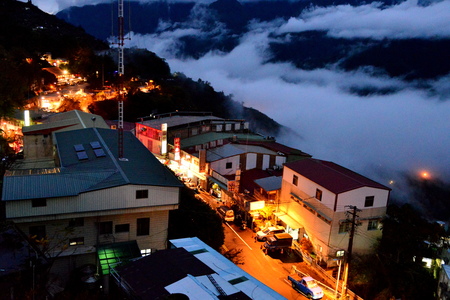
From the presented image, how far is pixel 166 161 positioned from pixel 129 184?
56.4ft

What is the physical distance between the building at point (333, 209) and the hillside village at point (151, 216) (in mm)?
64

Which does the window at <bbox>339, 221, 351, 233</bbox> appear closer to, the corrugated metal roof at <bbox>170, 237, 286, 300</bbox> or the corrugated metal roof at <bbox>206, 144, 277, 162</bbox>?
the corrugated metal roof at <bbox>170, 237, 286, 300</bbox>

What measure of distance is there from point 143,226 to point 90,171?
370 centimetres

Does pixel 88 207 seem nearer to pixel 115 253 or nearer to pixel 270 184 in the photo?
pixel 115 253

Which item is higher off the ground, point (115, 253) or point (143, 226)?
point (143, 226)

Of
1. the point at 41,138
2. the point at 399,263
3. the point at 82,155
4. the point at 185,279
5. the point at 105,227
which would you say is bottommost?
the point at 399,263

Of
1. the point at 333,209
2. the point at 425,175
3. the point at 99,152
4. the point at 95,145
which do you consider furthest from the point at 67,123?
the point at 425,175

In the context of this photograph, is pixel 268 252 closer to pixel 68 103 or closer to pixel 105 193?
pixel 105 193

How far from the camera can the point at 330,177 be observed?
22.5m

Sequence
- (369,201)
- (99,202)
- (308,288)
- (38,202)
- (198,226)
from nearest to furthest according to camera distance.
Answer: (38,202) < (99,202) < (308,288) < (198,226) < (369,201)

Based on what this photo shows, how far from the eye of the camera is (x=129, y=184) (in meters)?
16.7

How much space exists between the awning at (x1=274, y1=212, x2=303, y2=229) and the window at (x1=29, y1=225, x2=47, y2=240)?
14.6 m

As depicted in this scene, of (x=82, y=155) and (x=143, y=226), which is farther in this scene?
(x=82, y=155)

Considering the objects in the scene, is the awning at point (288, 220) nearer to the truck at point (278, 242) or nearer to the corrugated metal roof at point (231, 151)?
the truck at point (278, 242)
